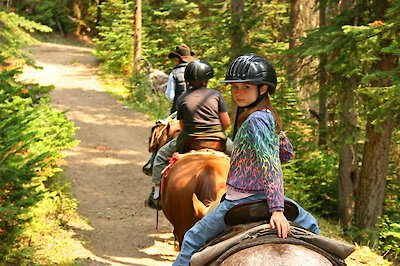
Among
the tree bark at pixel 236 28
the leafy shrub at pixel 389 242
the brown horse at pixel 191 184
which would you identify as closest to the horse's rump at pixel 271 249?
the brown horse at pixel 191 184

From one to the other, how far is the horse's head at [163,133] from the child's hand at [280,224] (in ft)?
16.9

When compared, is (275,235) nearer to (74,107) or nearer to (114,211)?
(114,211)

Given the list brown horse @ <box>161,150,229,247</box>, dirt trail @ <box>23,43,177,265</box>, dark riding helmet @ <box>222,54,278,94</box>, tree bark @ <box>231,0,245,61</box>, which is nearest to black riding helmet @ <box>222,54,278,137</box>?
dark riding helmet @ <box>222,54,278,94</box>

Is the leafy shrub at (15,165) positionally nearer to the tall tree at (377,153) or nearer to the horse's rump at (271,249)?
the horse's rump at (271,249)

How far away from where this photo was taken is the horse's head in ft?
28.1

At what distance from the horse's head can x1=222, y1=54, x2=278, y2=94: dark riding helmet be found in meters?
4.72

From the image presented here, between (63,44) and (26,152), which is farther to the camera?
(63,44)

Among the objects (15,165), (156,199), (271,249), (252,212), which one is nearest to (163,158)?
(156,199)

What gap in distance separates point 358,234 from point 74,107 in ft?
44.8

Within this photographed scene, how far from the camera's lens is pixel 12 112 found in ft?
24.1

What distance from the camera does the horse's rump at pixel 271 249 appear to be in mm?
3205

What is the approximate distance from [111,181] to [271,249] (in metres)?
9.99

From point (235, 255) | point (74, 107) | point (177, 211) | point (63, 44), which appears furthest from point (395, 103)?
point (63, 44)

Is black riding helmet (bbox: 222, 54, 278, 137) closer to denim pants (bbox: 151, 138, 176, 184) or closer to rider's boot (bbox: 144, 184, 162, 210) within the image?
denim pants (bbox: 151, 138, 176, 184)
